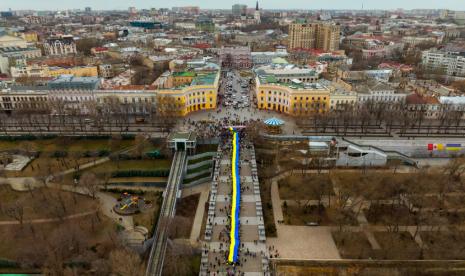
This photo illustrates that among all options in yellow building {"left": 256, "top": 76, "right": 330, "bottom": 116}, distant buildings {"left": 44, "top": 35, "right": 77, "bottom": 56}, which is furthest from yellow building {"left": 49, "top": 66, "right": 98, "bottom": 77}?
yellow building {"left": 256, "top": 76, "right": 330, "bottom": 116}

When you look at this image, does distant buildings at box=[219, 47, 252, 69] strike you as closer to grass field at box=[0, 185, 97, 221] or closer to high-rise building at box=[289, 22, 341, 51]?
high-rise building at box=[289, 22, 341, 51]

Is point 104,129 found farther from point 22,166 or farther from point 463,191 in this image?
point 463,191

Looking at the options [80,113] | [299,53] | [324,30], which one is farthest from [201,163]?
[324,30]

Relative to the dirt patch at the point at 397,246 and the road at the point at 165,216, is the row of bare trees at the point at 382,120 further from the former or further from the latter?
the dirt patch at the point at 397,246

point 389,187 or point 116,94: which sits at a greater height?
point 116,94

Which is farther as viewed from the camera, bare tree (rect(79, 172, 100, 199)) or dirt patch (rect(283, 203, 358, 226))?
bare tree (rect(79, 172, 100, 199))

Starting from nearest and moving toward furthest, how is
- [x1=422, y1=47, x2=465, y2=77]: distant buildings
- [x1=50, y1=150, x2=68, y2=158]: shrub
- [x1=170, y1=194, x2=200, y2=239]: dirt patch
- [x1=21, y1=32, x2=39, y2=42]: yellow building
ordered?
[x1=170, y1=194, x2=200, y2=239]: dirt patch < [x1=50, y1=150, x2=68, y2=158]: shrub < [x1=422, y1=47, x2=465, y2=77]: distant buildings < [x1=21, y1=32, x2=39, y2=42]: yellow building

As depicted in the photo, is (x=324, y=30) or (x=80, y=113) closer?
(x=80, y=113)
